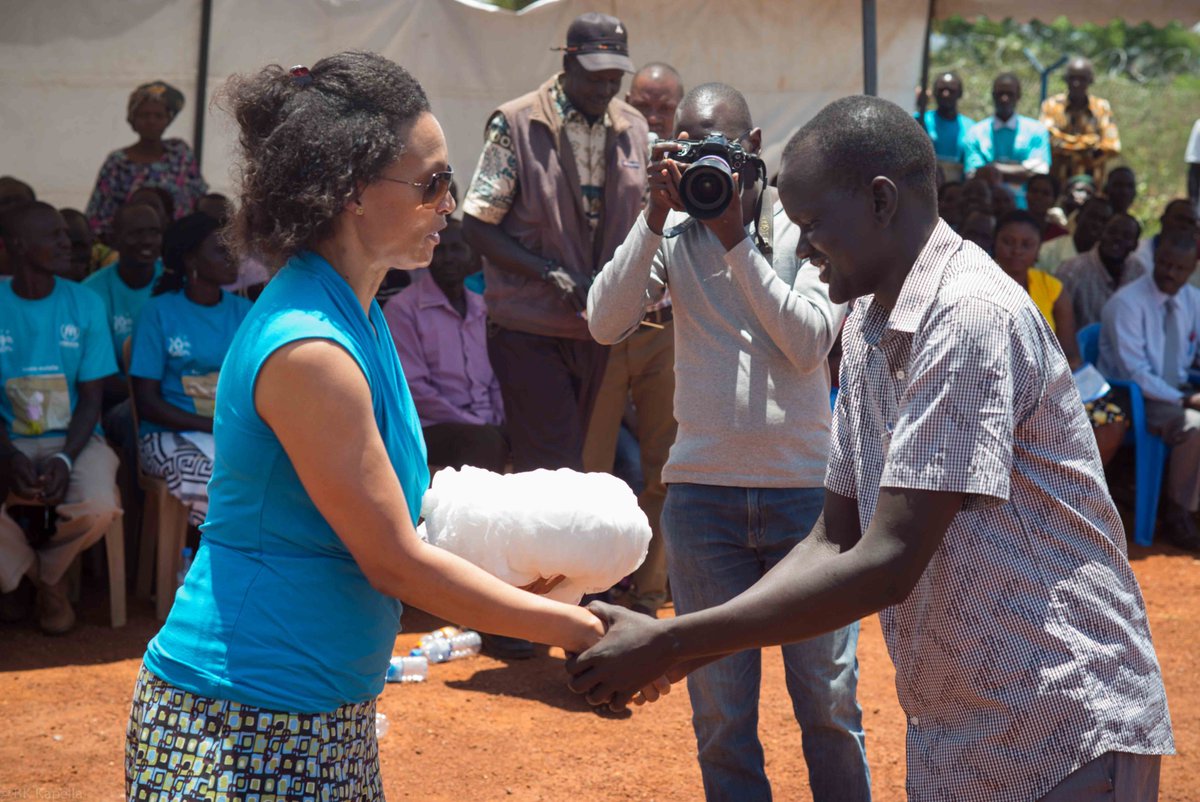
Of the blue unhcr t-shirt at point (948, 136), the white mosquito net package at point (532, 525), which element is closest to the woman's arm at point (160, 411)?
the white mosquito net package at point (532, 525)

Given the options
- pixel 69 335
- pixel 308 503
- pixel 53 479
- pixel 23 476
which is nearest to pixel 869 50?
pixel 69 335

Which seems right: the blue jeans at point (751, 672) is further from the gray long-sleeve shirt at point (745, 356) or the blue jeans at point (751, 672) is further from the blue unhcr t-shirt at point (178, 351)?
the blue unhcr t-shirt at point (178, 351)

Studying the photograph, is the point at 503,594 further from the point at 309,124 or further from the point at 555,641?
the point at 309,124

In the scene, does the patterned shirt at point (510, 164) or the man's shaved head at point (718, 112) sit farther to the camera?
the patterned shirt at point (510, 164)

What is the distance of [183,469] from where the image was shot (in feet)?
20.5

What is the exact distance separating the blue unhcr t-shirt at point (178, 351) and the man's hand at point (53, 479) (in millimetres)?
584

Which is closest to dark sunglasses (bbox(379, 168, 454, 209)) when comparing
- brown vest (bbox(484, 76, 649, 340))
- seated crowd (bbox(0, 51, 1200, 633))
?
seated crowd (bbox(0, 51, 1200, 633))

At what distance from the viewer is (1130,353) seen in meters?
8.52

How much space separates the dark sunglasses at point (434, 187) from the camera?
230cm

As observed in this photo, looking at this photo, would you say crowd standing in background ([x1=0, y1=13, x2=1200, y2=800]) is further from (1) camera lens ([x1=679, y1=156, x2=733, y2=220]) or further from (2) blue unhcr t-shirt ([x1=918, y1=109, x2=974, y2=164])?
(2) blue unhcr t-shirt ([x1=918, y1=109, x2=974, y2=164])

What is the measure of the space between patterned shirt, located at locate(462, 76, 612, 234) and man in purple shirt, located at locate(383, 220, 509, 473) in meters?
1.41

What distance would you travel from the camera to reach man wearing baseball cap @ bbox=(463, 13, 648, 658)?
5555 mm

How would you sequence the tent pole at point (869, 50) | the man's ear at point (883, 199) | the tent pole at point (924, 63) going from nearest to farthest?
the man's ear at point (883, 199)
the tent pole at point (869, 50)
the tent pole at point (924, 63)

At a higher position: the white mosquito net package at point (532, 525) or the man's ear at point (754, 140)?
the man's ear at point (754, 140)
